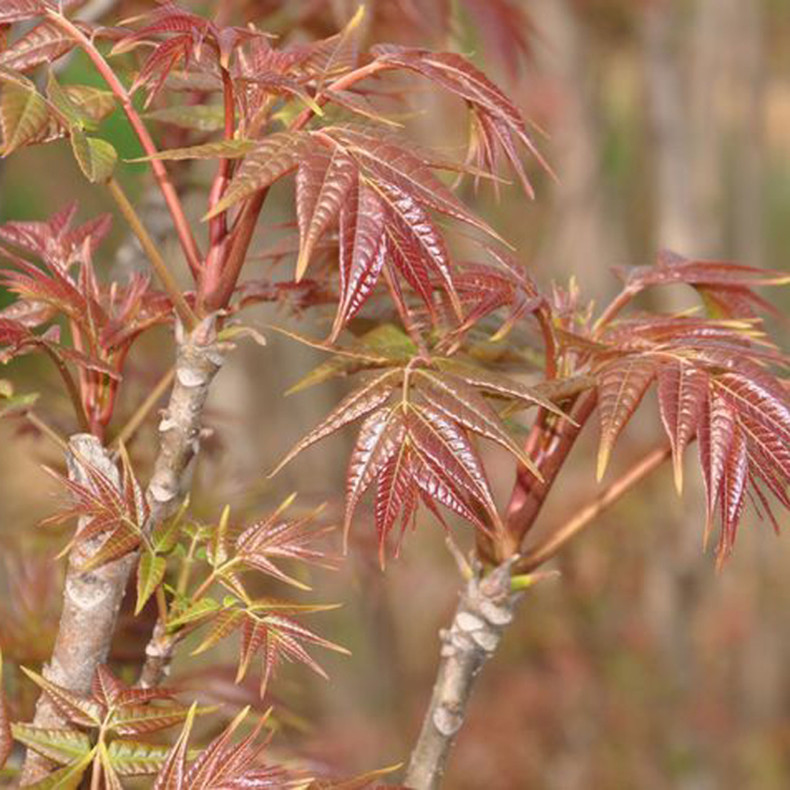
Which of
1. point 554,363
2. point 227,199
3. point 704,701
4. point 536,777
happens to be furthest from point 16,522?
point 704,701

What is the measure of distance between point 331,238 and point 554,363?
0.17m

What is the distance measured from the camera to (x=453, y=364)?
0.74 meters

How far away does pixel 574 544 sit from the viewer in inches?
117

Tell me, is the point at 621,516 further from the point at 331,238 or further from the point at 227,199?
the point at 227,199

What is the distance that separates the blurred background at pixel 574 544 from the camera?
1769 mm

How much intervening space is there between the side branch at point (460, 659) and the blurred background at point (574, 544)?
406 millimetres

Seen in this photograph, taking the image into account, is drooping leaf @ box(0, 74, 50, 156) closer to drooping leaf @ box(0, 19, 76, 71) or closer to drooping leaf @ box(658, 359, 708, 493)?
drooping leaf @ box(0, 19, 76, 71)

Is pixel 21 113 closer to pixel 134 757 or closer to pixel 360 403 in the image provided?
pixel 360 403

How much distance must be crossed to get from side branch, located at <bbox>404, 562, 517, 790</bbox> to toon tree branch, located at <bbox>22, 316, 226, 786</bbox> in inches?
8.3

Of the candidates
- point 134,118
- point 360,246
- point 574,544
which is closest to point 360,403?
point 360,246

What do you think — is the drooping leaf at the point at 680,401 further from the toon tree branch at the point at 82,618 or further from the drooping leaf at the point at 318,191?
the toon tree branch at the point at 82,618

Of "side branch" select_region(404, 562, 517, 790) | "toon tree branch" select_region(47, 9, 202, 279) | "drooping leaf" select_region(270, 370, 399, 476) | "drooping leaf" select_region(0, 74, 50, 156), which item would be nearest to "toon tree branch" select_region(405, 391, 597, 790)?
"side branch" select_region(404, 562, 517, 790)

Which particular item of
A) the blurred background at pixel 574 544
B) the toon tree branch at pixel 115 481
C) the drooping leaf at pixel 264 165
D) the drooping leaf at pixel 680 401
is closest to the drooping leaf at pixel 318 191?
the drooping leaf at pixel 264 165

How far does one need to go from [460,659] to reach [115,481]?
10.7 inches
